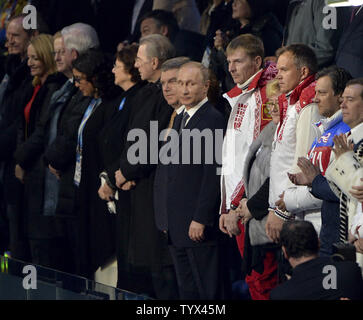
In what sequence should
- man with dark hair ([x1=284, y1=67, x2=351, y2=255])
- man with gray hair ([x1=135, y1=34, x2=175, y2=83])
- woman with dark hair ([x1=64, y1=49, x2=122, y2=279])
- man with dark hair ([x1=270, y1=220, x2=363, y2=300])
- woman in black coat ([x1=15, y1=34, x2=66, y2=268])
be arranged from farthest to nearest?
woman in black coat ([x1=15, y1=34, x2=66, y2=268]), woman with dark hair ([x1=64, y1=49, x2=122, y2=279]), man with gray hair ([x1=135, y1=34, x2=175, y2=83]), man with dark hair ([x1=284, y1=67, x2=351, y2=255]), man with dark hair ([x1=270, y1=220, x2=363, y2=300])

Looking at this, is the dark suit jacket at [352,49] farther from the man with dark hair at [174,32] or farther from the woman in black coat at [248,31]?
the man with dark hair at [174,32]

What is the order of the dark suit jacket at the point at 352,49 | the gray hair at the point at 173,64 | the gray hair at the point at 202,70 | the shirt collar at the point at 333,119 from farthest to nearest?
the gray hair at the point at 173,64 → the gray hair at the point at 202,70 → the dark suit jacket at the point at 352,49 → the shirt collar at the point at 333,119

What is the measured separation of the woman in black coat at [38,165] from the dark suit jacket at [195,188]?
6.87ft

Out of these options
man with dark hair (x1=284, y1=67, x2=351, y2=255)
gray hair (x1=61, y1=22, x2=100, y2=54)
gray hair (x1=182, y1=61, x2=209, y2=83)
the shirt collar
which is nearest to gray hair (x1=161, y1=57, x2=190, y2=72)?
gray hair (x1=182, y1=61, x2=209, y2=83)

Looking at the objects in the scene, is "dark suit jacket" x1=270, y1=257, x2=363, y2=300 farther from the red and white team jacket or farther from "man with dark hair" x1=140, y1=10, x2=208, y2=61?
"man with dark hair" x1=140, y1=10, x2=208, y2=61

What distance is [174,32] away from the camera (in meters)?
9.68

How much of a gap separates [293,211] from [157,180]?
141cm

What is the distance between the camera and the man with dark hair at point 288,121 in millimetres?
6605

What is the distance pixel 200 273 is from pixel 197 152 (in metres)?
0.81

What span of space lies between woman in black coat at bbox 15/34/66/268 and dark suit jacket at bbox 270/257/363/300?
4.22 meters

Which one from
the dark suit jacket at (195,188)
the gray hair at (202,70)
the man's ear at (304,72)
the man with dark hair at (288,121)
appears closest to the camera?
the man with dark hair at (288,121)

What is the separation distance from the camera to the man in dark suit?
7.35 meters

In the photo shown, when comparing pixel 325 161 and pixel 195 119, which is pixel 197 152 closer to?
pixel 195 119

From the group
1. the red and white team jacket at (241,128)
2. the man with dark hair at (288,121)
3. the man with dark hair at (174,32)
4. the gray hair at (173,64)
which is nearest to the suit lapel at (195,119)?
the red and white team jacket at (241,128)
